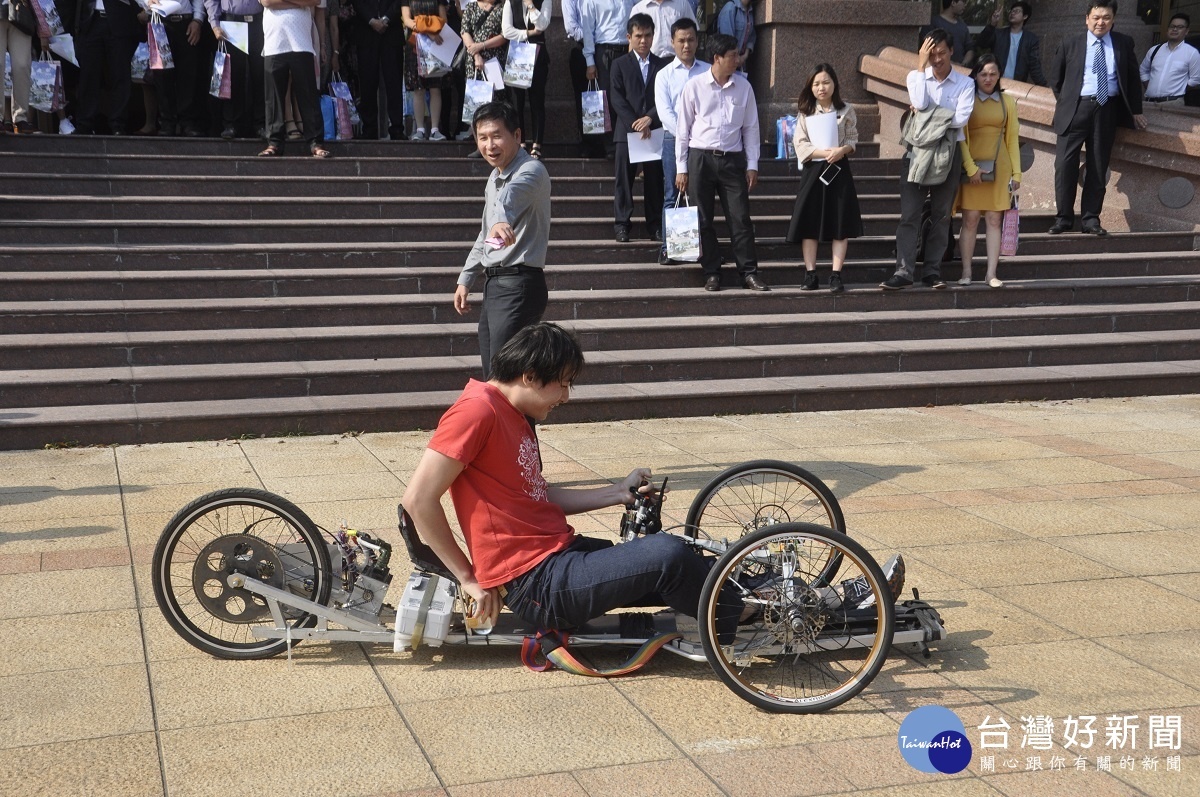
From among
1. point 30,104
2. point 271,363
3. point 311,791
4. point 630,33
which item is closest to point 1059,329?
point 630,33

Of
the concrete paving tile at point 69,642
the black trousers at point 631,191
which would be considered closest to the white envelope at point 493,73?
the black trousers at point 631,191

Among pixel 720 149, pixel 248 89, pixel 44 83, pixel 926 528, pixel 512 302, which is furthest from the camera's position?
pixel 248 89

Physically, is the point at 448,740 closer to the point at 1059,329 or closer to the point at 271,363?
the point at 271,363

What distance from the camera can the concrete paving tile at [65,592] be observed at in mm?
4816

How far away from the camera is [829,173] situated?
10.4 m

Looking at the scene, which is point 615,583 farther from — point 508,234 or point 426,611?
point 508,234

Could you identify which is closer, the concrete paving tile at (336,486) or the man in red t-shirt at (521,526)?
the man in red t-shirt at (521,526)

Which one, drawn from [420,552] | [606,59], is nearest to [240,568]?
[420,552]

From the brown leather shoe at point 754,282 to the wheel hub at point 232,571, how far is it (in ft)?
22.5

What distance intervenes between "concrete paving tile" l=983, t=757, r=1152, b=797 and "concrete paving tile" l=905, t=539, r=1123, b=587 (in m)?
1.67

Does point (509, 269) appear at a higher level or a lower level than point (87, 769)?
higher

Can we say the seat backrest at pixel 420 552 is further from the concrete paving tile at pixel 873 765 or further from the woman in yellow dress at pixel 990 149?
the woman in yellow dress at pixel 990 149

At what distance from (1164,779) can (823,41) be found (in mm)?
11593

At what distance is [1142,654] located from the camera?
4383 mm
